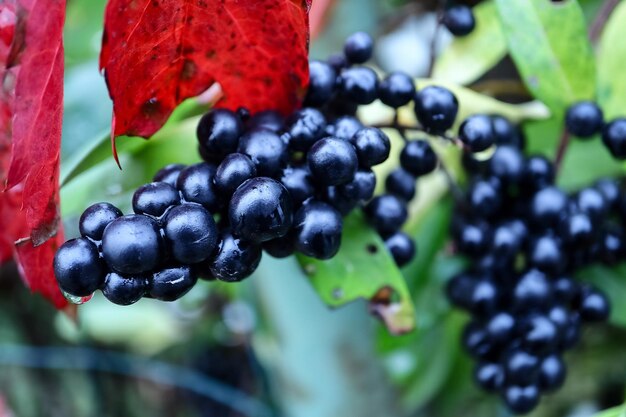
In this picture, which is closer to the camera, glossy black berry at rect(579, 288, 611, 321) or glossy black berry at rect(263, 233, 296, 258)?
glossy black berry at rect(263, 233, 296, 258)

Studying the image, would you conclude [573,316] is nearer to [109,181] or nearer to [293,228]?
[293,228]

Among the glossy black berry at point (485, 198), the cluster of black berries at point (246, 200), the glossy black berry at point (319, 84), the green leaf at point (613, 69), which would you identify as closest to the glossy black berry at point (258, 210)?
the cluster of black berries at point (246, 200)

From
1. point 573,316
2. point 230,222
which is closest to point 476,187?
point 573,316

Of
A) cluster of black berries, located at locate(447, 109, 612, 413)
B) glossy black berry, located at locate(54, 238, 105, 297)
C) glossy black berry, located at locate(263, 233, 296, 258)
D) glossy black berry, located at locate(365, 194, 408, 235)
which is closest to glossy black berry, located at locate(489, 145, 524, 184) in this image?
cluster of black berries, located at locate(447, 109, 612, 413)

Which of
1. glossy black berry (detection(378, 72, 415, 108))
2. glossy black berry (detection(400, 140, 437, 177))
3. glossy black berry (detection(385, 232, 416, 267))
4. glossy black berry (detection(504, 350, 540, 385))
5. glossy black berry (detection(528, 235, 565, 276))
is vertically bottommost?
glossy black berry (detection(504, 350, 540, 385))

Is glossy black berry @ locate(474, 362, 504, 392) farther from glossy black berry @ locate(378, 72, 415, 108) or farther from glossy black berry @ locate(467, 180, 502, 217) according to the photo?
glossy black berry @ locate(378, 72, 415, 108)

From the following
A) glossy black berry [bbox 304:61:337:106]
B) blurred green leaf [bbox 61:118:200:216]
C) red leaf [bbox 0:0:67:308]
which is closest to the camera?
red leaf [bbox 0:0:67:308]

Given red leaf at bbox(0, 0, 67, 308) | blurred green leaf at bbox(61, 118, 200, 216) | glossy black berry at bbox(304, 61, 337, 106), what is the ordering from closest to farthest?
red leaf at bbox(0, 0, 67, 308) → glossy black berry at bbox(304, 61, 337, 106) → blurred green leaf at bbox(61, 118, 200, 216)
